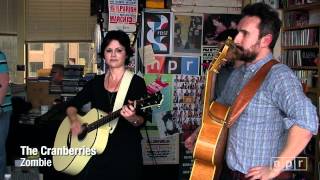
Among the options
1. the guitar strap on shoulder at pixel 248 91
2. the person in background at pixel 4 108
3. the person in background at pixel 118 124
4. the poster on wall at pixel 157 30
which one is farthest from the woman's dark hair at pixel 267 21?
the poster on wall at pixel 157 30

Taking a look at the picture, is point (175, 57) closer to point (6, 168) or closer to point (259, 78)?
point (6, 168)

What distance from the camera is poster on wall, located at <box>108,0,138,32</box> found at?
14.4 ft

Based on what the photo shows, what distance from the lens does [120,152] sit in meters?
2.82

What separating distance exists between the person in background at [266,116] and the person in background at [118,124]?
2.50 feet

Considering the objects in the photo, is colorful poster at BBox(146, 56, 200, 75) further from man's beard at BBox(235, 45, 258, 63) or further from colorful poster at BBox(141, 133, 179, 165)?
man's beard at BBox(235, 45, 258, 63)

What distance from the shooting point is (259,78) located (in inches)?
82.1

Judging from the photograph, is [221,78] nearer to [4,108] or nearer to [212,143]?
[212,143]

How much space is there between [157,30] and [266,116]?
283 cm

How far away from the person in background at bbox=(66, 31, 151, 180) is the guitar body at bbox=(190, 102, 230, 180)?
0.58 meters

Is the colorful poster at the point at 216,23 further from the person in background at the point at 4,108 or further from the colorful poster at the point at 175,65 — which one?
the person in background at the point at 4,108

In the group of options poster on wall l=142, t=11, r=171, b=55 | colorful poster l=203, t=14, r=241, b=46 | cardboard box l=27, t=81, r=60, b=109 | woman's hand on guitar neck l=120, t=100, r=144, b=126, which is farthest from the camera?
cardboard box l=27, t=81, r=60, b=109

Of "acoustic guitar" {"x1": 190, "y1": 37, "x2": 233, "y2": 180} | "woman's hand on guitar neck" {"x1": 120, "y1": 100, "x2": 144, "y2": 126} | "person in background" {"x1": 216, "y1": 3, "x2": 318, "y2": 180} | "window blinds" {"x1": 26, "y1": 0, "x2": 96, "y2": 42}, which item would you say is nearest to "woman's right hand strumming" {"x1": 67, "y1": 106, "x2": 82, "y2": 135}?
"woman's hand on guitar neck" {"x1": 120, "y1": 100, "x2": 144, "y2": 126}

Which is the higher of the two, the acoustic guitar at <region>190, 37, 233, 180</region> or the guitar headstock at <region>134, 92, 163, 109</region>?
the guitar headstock at <region>134, 92, 163, 109</region>

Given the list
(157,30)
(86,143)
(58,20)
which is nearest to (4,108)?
(86,143)
